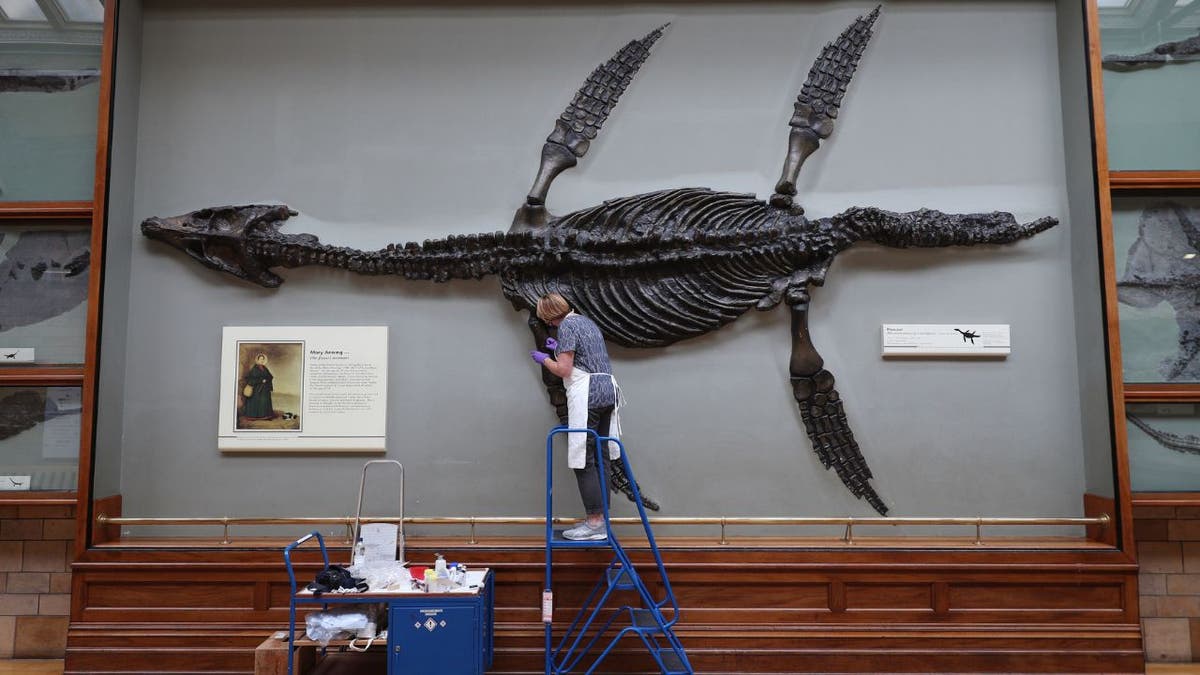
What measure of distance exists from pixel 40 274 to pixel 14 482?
1268mm

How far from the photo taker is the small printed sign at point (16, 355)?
4777mm

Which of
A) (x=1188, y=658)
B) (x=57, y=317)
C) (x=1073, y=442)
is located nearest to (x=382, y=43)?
(x=57, y=317)

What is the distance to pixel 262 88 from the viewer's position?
204 inches

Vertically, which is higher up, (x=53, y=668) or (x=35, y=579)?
(x=35, y=579)

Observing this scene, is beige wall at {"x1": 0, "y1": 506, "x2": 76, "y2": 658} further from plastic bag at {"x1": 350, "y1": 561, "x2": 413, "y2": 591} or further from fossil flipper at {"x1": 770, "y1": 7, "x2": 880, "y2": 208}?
fossil flipper at {"x1": 770, "y1": 7, "x2": 880, "y2": 208}

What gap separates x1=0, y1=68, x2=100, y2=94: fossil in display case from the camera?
495 cm

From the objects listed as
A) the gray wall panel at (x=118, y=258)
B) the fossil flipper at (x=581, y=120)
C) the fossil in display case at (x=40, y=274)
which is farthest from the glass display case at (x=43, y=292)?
the fossil flipper at (x=581, y=120)

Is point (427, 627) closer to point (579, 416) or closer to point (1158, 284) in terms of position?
point (579, 416)

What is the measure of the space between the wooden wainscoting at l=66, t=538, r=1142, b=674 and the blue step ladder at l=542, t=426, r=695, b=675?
0.43 ft

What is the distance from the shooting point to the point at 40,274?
16.0 feet

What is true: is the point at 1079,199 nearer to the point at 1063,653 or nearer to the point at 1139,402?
the point at 1139,402

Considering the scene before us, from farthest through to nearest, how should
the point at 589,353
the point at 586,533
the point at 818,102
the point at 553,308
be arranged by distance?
the point at 818,102 < the point at 553,308 < the point at 589,353 < the point at 586,533

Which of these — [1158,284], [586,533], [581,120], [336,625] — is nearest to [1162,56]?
[1158,284]

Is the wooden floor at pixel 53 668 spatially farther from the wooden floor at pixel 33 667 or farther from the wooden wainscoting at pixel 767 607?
the wooden wainscoting at pixel 767 607
